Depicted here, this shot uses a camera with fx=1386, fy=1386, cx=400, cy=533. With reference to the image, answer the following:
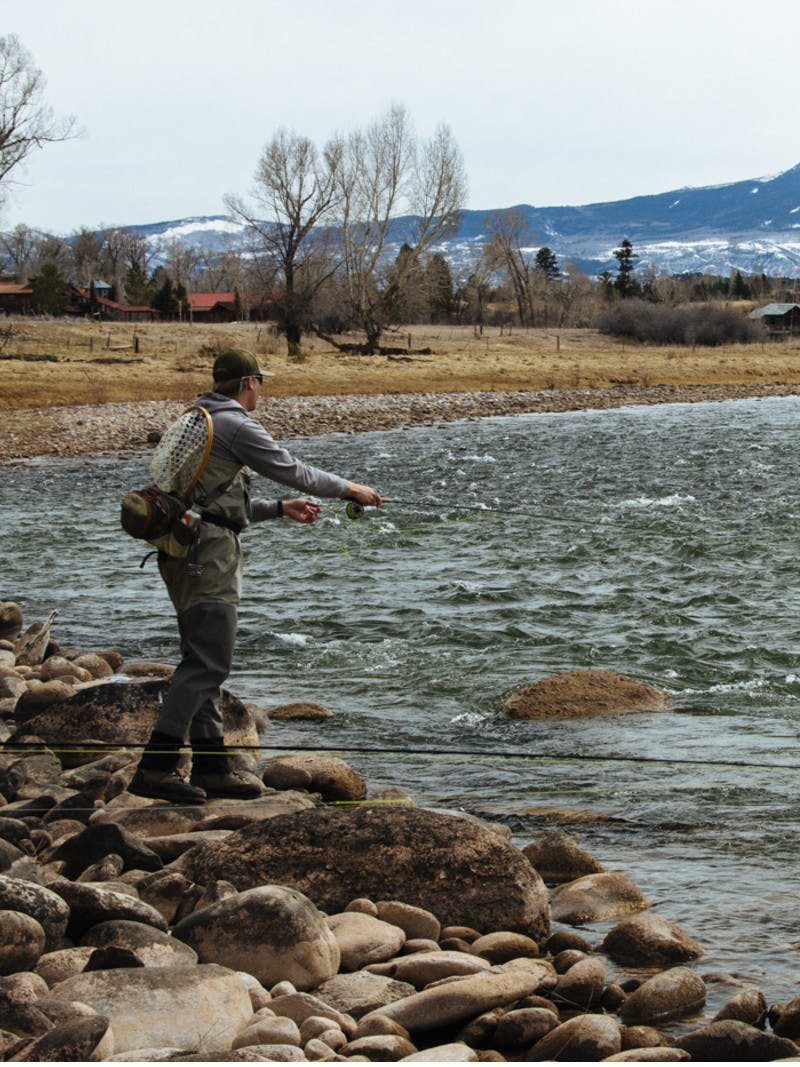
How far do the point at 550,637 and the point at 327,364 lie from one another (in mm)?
34804

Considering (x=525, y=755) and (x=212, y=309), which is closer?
(x=525, y=755)

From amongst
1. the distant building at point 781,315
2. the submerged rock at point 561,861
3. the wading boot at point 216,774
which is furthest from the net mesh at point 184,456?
the distant building at point 781,315

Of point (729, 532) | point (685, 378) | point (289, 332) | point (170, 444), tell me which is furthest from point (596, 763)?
point (289, 332)

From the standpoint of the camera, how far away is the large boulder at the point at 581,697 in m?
8.06

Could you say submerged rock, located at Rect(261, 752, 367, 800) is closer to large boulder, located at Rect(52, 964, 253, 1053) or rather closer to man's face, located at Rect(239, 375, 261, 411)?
man's face, located at Rect(239, 375, 261, 411)

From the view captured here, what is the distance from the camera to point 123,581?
13.1 m

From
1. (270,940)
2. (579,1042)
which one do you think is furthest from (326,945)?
(579,1042)

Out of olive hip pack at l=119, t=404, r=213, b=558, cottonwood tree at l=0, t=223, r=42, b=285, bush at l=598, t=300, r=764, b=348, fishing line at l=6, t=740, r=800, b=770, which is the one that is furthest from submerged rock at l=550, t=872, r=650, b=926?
cottonwood tree at l=0, t=223, r=42, b=285

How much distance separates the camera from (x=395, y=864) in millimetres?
4859

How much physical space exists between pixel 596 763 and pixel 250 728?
1.78m

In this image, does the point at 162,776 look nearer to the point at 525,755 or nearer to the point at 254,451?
the point at 254,451

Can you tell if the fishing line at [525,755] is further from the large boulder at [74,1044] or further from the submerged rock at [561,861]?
the large boulder at [74,1044]

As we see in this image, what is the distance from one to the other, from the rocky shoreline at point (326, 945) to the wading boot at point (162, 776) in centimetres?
8

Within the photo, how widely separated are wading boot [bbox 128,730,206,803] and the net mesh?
1.01m
